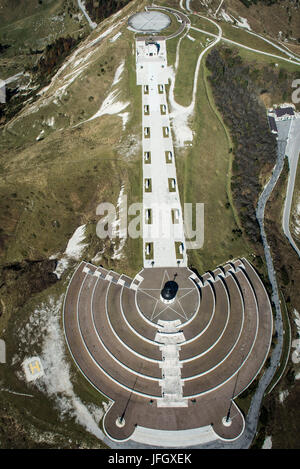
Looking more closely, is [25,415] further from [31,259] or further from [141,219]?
[141,219]

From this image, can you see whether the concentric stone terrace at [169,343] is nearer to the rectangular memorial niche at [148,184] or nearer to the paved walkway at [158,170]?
the paved walkway at [158,170]

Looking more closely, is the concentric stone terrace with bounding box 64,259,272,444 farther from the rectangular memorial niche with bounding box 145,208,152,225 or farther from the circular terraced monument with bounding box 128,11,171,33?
the circular terraced monument with bounding box 128,11,171,33

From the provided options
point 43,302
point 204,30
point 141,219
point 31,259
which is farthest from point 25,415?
point 204,30

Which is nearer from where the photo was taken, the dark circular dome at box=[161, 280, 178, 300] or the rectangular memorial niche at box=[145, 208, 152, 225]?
the dark circular dome at box=[161, 280, 178, 300]

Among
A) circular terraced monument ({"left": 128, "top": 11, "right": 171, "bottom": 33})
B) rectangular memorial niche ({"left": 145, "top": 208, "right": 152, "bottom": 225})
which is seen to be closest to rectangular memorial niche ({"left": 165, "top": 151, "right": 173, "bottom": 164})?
rectangular memorial niche ({"left": 145, "top": 208, "right": 152, "bottom": 225})

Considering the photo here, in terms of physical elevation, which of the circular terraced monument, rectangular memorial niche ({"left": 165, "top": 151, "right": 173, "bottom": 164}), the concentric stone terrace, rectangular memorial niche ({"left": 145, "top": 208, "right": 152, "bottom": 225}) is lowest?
the concentric stone terrace

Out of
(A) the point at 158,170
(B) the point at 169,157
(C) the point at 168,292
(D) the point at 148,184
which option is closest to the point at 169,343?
(C) the point at 168,292

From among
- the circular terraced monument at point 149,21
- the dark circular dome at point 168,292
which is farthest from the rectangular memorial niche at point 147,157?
the circular terraced monument at point 149,21
